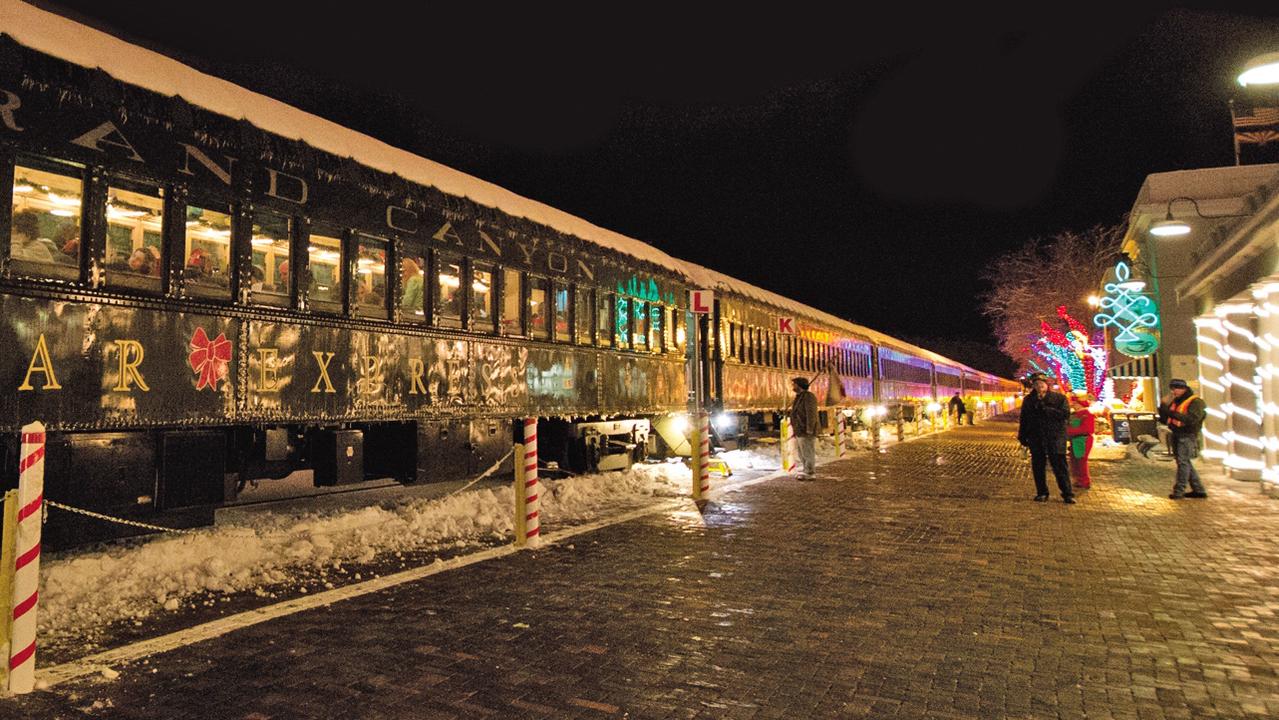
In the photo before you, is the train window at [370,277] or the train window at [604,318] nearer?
the train window at [370,277]

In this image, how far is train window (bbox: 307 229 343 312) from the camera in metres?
6.93

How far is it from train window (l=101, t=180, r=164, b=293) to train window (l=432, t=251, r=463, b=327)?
2.81m

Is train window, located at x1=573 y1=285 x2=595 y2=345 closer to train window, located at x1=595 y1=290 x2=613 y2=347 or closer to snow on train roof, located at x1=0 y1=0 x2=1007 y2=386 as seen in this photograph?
train window, located at x1=595 y1=290 x2=613 y2=347

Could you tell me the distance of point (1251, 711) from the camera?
3.28 meters

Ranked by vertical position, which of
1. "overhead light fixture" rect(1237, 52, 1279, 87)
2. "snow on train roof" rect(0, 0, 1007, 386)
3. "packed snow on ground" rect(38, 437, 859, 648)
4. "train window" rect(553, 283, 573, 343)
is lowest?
"packed snow on ground" rect(38, 437, 859, 648)

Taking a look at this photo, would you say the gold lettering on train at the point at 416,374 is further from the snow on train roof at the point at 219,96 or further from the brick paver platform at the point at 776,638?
the brick paver platform at the point at 776,638

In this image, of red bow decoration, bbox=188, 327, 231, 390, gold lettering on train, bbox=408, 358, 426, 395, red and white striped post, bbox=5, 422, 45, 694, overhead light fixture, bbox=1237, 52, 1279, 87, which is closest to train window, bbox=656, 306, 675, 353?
gold lettering on train, bbox=408, 358, 426, 395

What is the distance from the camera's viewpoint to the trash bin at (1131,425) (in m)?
18.3

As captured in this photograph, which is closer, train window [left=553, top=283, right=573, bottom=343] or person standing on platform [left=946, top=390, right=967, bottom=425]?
train window [left=553, top=283, right=573, bottom=343]

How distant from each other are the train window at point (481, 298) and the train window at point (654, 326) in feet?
14.1

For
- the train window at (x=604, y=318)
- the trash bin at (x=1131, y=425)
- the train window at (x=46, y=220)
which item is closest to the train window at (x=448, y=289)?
the train window at (x=604, y=318)

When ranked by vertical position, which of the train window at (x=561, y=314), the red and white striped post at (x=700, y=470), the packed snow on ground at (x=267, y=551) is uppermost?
the train window at (x=561, y=314)

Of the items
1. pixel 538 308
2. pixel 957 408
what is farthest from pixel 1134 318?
pixel 957 408

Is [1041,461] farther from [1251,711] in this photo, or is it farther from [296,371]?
[296,371]
